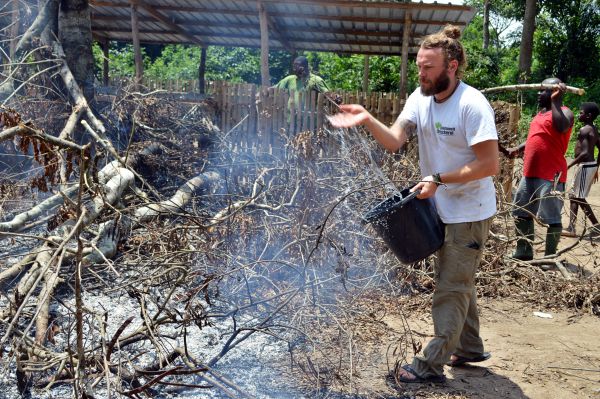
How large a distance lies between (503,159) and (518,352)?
383 centimetres

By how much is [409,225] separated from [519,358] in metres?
1.43

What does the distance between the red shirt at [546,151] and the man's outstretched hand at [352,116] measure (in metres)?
3.37

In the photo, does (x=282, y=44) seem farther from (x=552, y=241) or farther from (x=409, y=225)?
(x=409, y=225)

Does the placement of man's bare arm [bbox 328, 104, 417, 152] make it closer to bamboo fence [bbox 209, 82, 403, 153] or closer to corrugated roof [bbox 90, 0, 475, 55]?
bamboo fence [bbox 209, 82, 403, 153]

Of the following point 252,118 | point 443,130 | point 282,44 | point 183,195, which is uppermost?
point 282,44

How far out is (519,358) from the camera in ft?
13.3

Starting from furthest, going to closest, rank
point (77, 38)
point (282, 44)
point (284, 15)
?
1. point (282, 44)
2. point (284, 15)
3. point (77, 38)

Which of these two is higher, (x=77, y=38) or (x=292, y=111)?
(x=77, y=38)

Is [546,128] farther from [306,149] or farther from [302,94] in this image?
[302,94]

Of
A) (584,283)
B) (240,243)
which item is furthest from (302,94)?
(584,283)

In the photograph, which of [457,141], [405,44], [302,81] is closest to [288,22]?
[405,44]

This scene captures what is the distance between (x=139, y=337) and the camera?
3457mm

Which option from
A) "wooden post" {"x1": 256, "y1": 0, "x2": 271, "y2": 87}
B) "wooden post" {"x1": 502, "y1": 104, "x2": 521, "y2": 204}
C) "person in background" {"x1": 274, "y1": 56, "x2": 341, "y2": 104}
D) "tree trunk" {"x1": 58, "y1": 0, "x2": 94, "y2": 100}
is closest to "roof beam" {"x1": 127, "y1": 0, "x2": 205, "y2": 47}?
"wooden post" {"x1": 256, "y1": 0, "x2": 271, "y2": 87}

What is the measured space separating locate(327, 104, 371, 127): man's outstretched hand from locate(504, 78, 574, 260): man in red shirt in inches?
124
